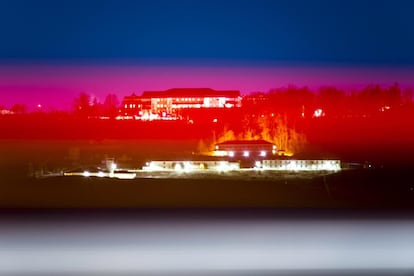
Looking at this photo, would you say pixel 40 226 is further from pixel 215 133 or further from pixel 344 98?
pixel 344 98

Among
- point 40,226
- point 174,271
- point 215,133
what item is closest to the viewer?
point 174,271

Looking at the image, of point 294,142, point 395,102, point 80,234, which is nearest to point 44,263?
point 80,234

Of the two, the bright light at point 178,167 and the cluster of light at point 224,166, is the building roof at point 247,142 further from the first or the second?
the bright light at point 178,167

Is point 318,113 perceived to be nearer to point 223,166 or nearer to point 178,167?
point 223,166

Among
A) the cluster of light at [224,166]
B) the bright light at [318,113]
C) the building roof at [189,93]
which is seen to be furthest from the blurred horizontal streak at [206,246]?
the building roof at [189,93]

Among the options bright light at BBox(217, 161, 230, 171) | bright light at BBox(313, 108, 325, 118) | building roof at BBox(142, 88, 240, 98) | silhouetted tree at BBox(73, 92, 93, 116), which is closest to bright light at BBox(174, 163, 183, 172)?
bright light at BBox(217, 161, 230, 171)

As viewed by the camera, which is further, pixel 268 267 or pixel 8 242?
pixel 8 242

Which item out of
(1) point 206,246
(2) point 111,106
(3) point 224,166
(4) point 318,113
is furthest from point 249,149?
(2) point 111,106

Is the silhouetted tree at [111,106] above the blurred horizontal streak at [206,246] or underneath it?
above
